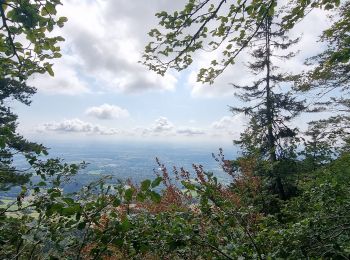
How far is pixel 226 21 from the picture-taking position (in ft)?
12.7

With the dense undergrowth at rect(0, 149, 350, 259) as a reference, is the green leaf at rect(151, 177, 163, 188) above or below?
above

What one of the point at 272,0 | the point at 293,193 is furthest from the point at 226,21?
the point at 293,193

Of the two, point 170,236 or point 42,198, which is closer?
point 42,198

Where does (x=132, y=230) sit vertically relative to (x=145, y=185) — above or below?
below

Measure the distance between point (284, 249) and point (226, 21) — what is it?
2.87m

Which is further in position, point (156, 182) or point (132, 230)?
point (132, 230)

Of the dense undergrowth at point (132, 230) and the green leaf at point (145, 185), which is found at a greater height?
the green leaf at point (145, 185)

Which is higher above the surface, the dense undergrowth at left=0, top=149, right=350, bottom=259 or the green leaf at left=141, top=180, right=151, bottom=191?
the green leaf at left=141, top=180, right=151, bottom=191

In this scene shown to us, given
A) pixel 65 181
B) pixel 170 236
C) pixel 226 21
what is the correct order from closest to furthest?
pixel 170 236, pixel 65 181, pixel 226 21

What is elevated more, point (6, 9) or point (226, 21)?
point (226, 21)

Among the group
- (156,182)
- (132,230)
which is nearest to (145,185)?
(156,182)

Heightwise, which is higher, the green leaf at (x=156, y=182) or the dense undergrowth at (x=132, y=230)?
the green leaf at (x=156, y=182)

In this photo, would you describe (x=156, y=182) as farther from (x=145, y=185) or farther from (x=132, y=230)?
(x=132, y=230)

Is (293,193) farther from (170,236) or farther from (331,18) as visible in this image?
(170,236)
